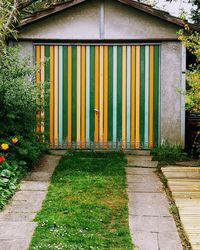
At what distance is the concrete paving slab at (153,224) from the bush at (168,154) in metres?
3.91

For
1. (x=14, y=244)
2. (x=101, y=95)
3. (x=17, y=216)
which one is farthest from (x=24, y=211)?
(x=101, y=95)

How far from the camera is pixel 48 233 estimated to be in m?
5.84

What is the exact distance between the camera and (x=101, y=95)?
11617 millimetres

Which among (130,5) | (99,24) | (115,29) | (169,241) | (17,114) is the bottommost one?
(169,241)

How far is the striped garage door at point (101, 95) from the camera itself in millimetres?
11562

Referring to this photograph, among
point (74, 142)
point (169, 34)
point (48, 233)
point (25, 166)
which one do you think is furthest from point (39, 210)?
point (169, 34)

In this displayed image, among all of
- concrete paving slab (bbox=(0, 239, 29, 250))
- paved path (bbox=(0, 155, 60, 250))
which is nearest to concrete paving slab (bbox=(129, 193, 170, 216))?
paved path (bbox=(0, 155, 60, 250))

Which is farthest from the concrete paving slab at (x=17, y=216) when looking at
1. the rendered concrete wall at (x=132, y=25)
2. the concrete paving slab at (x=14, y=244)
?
the rendered concrete wall at (x=132, y=25)

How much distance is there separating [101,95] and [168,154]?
83.3 inches

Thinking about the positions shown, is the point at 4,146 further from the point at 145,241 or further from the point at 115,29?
the point at 115,29

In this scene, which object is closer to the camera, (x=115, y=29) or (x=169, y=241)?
(x=169, y=241)

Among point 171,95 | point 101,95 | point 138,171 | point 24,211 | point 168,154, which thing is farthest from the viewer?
point 101,95

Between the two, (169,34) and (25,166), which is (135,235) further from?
(169,34)

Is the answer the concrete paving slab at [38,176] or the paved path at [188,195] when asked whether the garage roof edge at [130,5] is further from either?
the concrete paving slab at [38,176]
